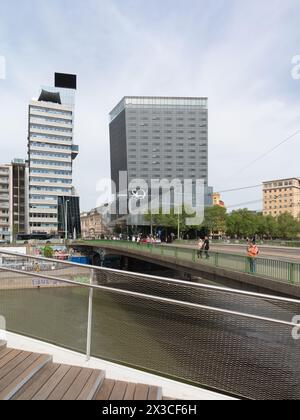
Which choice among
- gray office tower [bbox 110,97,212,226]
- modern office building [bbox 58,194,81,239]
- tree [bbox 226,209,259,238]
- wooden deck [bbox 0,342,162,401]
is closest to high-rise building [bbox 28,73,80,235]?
modern office building [bbox 58,194,81,239]

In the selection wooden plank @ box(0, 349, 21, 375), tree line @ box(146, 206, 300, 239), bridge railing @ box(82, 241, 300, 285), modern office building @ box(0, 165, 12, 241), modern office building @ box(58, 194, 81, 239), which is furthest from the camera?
modern office building @ box(58, 194, 81, 239)

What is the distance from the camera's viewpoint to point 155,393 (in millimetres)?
3445

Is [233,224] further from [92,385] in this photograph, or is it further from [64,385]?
[64,385]

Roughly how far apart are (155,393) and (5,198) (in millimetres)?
103473

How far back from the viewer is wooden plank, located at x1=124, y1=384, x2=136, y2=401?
10.9 ft

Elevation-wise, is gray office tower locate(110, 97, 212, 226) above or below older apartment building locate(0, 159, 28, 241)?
above

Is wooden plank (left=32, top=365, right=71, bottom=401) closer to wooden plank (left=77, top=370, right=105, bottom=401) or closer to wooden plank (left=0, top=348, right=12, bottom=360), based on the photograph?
wooden plank (left=77, top=370, right=105, bottom=401)

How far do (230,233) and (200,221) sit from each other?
10763mm

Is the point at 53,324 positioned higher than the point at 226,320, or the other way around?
the point at 226,320

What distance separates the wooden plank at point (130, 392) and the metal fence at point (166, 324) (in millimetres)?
282

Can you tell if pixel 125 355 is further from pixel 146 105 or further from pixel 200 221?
pixel 146 105

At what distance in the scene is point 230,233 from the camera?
80.0 metres

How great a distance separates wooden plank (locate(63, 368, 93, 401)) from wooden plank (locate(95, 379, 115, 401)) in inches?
7.8

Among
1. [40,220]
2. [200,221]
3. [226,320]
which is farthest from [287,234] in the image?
[226,320]
